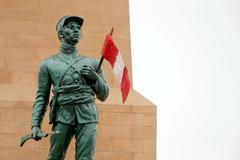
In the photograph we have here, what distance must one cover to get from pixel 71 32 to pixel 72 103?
0.87 meters

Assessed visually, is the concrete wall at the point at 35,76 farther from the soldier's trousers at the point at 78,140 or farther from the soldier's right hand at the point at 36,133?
the soldier's right hand at the point at 36,133

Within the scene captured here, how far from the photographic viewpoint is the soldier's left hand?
9982 millimetres

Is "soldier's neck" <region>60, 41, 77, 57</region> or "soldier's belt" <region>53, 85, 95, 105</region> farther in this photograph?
"soldier's neck" <region>60, 41, 77, 57</region>

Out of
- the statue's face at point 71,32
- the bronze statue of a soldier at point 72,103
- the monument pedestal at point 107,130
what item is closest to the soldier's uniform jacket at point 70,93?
the bronze statue of a soldier at point 72,103

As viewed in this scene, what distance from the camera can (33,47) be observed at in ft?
50.7

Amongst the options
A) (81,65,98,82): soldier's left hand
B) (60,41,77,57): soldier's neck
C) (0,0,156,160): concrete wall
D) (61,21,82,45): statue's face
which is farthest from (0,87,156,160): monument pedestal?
(81,65,98,82): soldier's left hand

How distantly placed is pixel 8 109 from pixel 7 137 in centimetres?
48

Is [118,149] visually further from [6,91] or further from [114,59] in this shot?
[114,59]

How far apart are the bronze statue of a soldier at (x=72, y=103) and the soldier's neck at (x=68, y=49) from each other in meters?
0.11

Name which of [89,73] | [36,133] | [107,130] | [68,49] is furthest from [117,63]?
[107,130]

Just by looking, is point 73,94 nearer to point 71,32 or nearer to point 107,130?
point 71,32

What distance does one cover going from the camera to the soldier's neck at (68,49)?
1031cm

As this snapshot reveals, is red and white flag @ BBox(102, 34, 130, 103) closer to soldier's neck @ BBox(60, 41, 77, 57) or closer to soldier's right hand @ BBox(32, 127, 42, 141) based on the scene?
soldier's neck @ BBox(60, 41, 77, 57)

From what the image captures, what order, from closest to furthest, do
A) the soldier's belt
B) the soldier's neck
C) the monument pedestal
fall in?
1. the soldier's belt
2. the soldier's neck
3. the monument pedestal
